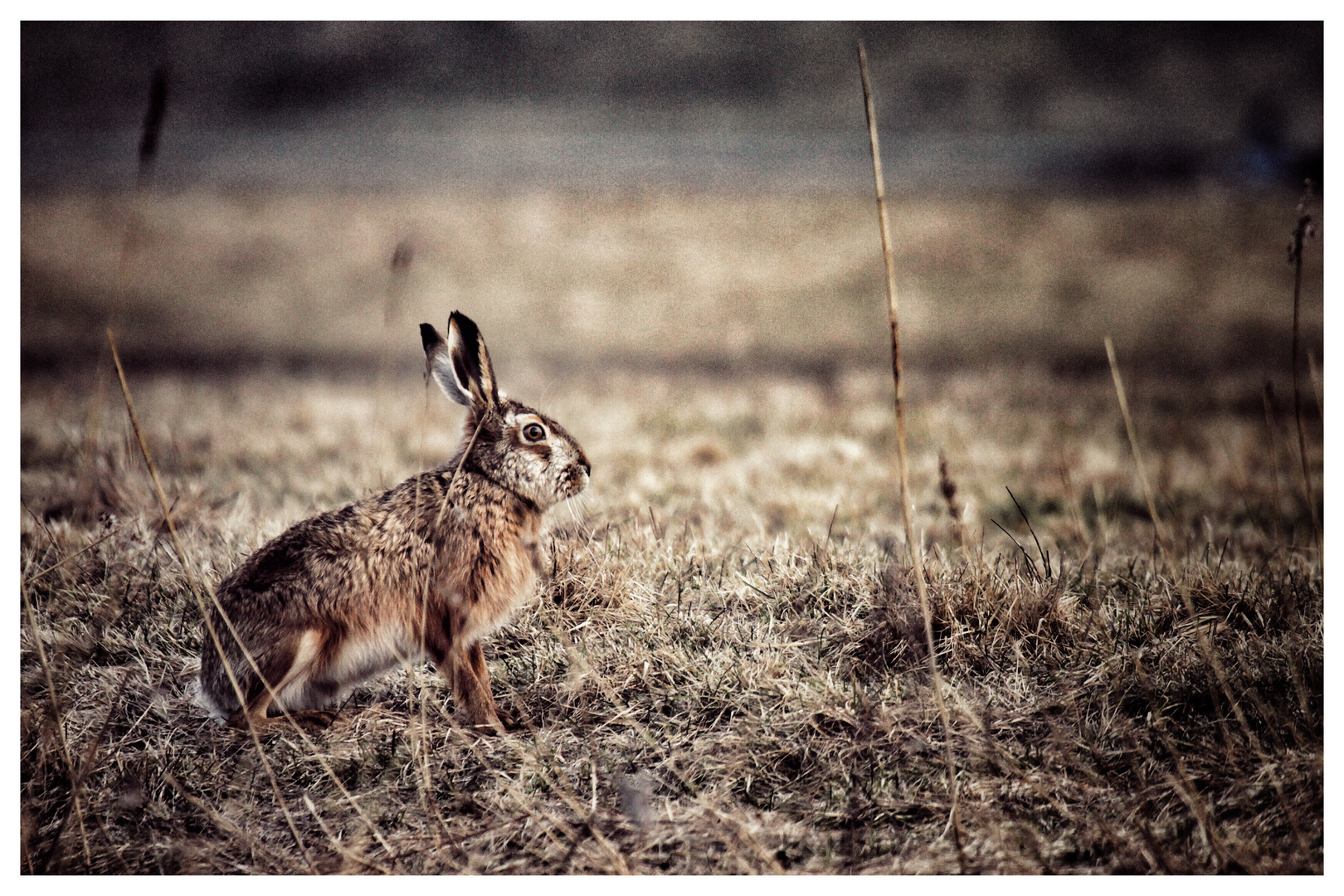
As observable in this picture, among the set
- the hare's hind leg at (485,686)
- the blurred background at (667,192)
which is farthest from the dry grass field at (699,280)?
the hare's hind leg at (485,686)

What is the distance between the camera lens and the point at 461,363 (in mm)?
2244

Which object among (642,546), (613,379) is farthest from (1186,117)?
(613,379)

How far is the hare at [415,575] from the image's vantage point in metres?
2.10

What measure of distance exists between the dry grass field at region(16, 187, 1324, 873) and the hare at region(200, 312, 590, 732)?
0.40 ft

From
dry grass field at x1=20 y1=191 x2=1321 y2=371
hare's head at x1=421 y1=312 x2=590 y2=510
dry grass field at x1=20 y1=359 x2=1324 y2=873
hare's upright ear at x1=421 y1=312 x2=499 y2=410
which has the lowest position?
dry grass field at x1=20 y1=359 x2=1324 y2=873

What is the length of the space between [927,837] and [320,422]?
455cm

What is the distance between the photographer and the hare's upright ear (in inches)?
86.2

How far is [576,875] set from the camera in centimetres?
186

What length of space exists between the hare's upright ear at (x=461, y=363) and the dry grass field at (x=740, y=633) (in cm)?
52

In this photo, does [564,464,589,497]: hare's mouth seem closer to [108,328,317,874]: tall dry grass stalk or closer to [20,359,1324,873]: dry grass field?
[20,359,1324,873]: dry grass field

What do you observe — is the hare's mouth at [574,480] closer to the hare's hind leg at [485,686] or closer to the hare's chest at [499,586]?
the hare's chest at [499,586]

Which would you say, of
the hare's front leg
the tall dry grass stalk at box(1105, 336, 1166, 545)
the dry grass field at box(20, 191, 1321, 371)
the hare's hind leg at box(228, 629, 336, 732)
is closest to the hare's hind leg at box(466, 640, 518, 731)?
the hare's front leg

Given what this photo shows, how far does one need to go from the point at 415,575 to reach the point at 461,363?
630 millimetres

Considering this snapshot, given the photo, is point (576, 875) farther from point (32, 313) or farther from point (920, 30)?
point (32, 313)
